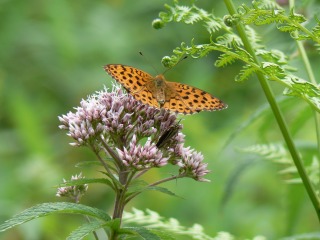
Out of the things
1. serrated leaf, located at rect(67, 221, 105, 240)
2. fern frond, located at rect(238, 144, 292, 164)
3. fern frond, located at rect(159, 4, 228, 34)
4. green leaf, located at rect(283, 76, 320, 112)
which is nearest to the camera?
serrated leaf, located at rect(67, 221, 105, 240)

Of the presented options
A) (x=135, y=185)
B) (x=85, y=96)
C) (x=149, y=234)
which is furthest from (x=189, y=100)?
(x=85, y=96)

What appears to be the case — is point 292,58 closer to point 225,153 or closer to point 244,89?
point 225,153

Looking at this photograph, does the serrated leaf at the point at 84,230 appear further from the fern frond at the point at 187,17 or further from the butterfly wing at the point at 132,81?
the fern frond at the point at 187,17

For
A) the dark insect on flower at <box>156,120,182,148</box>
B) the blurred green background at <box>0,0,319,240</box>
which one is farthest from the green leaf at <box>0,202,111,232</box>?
the blurred green background at <box>0,0,319,240</box>

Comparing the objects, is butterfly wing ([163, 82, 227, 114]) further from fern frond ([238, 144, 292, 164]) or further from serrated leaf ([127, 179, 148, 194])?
fern frond ([238, 144, 292, 164])

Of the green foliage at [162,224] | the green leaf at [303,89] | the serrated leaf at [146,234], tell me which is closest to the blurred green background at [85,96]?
the green foliage at [162,224]


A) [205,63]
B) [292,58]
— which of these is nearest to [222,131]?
[205,63]
